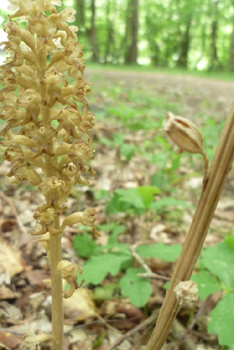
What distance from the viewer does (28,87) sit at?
1224mm

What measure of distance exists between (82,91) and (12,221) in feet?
6.21

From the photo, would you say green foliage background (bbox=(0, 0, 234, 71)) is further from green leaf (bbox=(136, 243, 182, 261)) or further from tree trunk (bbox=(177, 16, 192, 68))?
green leaf (bbox=(136, 243, 182, 261))

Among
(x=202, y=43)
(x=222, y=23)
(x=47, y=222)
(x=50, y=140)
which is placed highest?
(x=50, y=140)

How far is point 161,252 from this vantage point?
2043 millimetres

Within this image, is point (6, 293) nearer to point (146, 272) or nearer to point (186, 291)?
point (146, 272)

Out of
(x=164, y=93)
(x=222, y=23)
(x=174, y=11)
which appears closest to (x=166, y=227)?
(x=164, y=93)

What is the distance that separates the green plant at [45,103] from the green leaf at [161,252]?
2.76 feet

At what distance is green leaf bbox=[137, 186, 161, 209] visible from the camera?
2445 mm

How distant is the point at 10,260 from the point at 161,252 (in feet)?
3.66

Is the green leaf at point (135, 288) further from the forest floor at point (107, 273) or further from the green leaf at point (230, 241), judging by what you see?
the green leaf at point (230, 241)

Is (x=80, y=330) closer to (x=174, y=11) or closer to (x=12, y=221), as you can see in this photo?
(x=12, y=221)

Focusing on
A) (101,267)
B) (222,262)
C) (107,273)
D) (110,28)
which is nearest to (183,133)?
(222,262)

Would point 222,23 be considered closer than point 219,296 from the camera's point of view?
No

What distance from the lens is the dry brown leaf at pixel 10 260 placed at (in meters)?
2.28
